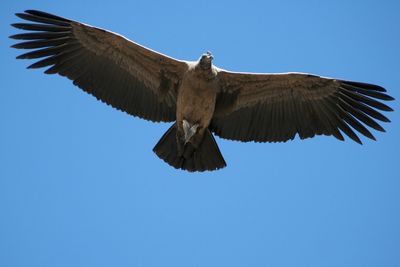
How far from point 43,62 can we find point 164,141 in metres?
2.20

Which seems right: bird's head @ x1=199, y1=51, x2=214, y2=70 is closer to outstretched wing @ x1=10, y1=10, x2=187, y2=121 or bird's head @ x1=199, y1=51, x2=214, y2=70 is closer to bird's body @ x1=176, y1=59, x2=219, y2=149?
bird's body @ x1=176, y1=59, x2=219, y2=149

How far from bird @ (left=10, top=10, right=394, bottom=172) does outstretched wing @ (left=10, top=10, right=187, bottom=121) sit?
0.05 ft

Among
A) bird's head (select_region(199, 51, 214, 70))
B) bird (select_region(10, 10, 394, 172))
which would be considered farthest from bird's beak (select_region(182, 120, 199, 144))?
bird's head (select_region(199, 51, 214, 70))

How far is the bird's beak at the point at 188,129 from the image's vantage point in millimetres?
12651

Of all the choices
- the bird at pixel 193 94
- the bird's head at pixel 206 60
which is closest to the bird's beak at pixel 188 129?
the bird at pixel 193 94

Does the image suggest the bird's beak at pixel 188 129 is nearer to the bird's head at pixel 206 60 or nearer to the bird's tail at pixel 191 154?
the bird's tail at pixel 191 154

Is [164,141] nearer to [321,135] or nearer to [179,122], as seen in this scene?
[179,122]

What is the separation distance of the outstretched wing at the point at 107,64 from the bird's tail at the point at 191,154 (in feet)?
1.30

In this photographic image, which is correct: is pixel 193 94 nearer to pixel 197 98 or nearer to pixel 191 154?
pixel 197 98

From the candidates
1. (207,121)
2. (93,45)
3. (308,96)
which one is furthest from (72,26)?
(308,96)

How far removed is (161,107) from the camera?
1309cm

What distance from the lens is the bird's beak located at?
498 inches

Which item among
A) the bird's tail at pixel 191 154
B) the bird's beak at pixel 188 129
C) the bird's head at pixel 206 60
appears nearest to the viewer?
the bird's head at pixel 206 60

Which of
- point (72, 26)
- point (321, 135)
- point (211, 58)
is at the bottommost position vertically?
point (321, 135)
